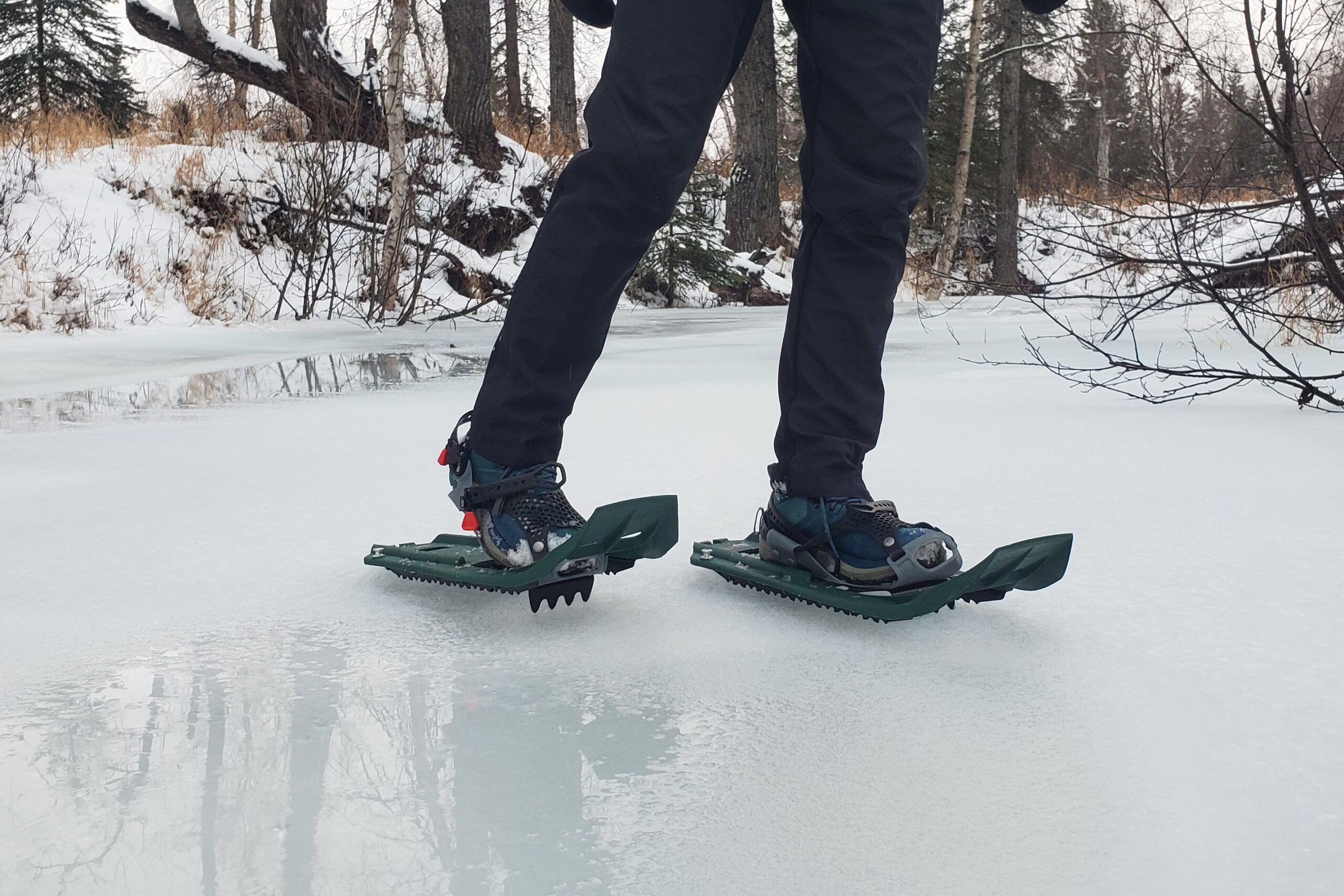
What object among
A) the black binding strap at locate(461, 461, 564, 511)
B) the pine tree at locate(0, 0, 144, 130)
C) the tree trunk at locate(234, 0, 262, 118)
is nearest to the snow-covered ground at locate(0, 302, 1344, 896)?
the black binding strap at locate(461, 461, 564, 511)

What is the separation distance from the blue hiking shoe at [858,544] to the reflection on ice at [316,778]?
451mm

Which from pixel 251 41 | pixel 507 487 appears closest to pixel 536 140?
pixel 251 41

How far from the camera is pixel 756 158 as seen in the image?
12680mm

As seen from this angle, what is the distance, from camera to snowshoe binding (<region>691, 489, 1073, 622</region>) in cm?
129

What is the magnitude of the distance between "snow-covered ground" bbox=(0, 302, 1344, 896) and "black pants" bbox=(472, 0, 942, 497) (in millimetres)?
257

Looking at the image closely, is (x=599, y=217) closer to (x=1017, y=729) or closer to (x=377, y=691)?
(x=377, y=691)

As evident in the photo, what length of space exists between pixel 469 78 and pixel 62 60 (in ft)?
60.6

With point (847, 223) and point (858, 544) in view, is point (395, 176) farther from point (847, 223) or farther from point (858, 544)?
point (858, 544)

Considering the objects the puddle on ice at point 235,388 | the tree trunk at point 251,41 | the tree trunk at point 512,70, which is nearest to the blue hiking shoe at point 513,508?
the puddle on ice at point 235,388

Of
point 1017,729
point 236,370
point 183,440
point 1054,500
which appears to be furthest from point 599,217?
point 236,370

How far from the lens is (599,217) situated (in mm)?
1430

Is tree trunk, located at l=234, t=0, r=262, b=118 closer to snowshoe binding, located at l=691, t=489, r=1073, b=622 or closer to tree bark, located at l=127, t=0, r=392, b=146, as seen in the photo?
tree bark, located at l=127, t=0, r=392, b=146

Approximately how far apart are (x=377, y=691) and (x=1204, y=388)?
322 centimetres

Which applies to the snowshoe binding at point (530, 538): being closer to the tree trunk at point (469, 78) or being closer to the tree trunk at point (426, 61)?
the tree trunk at point (426, 61)
